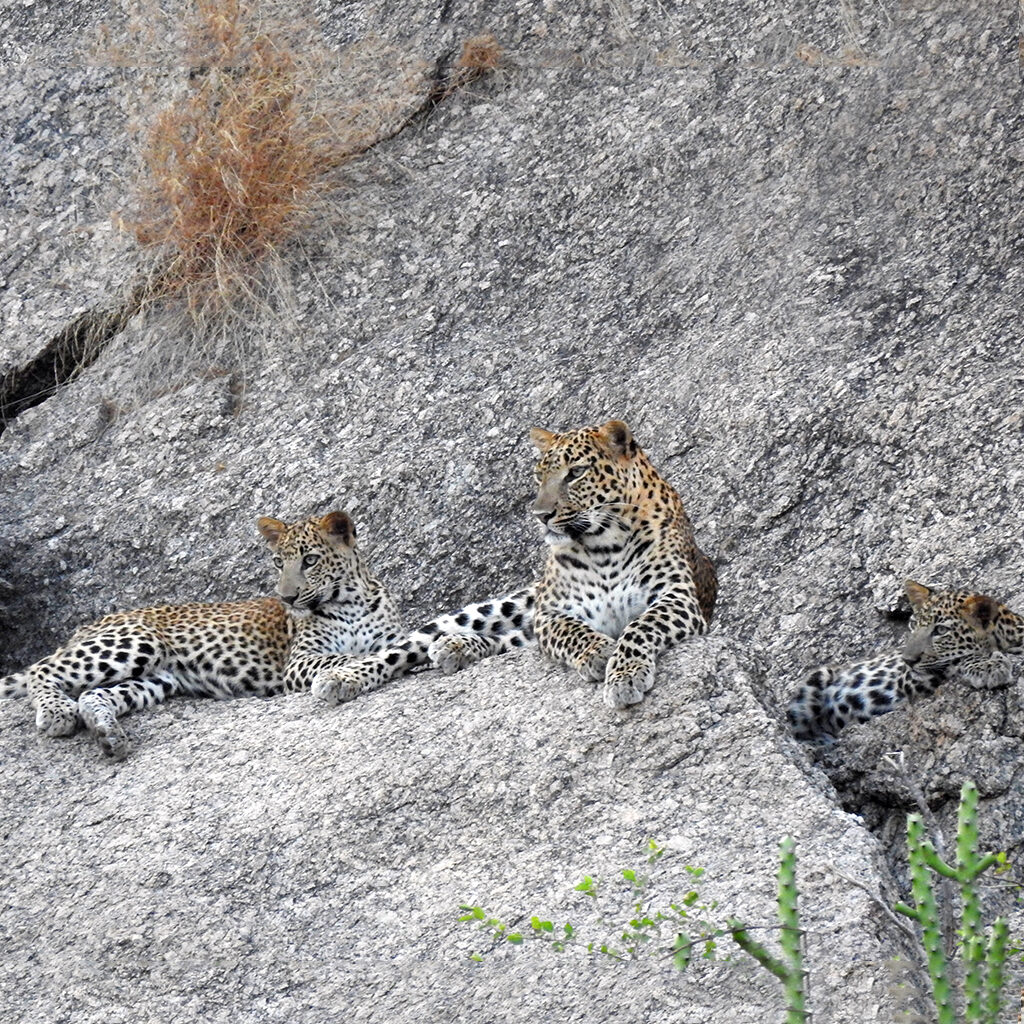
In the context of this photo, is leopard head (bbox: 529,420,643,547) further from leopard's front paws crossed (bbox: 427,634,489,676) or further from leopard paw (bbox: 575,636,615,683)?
leopard paw (bbox: 575,636,615,683)

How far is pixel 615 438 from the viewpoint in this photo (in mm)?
11070

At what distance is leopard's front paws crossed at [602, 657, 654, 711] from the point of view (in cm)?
916

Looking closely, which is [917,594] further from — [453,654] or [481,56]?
[481,56]

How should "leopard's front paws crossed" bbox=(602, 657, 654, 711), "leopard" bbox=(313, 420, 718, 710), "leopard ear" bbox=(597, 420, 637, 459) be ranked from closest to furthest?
"leopard's front paws crossed" bbox=(602, 657, 654, 711)
"leopard" bbox=(313, 420, 718, 710)
"leopard ear" bbox=(597, 420, 637, 459)

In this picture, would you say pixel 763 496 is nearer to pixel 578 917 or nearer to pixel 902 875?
pixel 902 875

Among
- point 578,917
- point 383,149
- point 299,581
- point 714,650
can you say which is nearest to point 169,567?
point 299,581

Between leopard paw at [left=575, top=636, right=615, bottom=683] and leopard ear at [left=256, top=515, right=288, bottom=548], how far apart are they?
342 centimetres

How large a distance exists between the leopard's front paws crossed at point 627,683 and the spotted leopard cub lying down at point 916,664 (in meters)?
1.77

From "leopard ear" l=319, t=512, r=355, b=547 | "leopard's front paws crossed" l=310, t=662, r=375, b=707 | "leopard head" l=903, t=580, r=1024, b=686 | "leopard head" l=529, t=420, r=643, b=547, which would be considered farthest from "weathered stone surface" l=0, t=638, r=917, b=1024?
"leopard ear" l=319, t=512, r=355, b=547

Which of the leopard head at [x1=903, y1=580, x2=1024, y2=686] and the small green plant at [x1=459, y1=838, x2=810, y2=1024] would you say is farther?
the leopard head at [x1=903, y1=580, x2=1024, y2=686]

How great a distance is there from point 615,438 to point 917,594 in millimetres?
1892

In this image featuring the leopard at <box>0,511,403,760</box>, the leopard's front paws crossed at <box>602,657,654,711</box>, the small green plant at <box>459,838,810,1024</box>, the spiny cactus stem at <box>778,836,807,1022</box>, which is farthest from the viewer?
the leopard at <box>0,511,403,760</box>

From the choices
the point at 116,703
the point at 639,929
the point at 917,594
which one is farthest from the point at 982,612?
the point at 116,703

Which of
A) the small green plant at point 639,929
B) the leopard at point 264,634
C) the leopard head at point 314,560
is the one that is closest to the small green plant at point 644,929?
the small green plant at point 639,929
